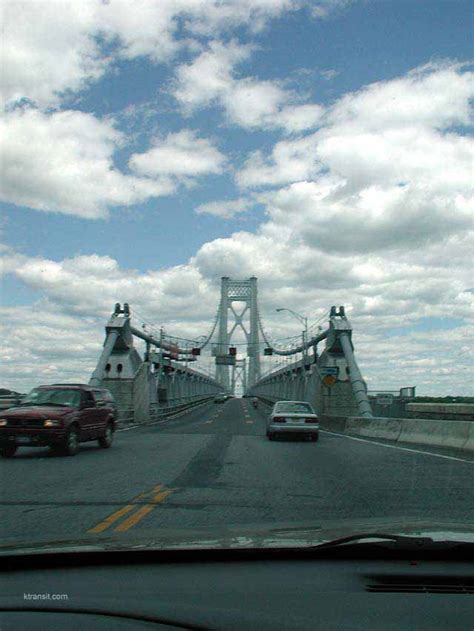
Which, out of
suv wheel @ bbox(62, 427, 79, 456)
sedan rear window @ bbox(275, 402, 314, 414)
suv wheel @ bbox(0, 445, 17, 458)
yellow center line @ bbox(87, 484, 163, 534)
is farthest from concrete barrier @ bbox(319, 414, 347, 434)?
yellow center line @ bbox(87, 484, 163, 534)

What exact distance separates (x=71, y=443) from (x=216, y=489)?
718 centimetres

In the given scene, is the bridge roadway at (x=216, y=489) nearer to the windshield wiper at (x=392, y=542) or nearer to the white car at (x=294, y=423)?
the windshield wiper at (x=392, y=542)

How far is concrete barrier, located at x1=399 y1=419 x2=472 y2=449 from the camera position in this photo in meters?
18.6

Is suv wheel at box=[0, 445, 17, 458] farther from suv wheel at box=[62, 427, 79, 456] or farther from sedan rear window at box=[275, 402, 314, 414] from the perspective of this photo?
sedan rear window at box=[275, 402, 314, 414]

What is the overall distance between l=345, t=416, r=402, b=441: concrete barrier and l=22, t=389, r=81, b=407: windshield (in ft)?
38.9

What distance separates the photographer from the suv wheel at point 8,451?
1642 cm

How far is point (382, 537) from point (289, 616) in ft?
3.89

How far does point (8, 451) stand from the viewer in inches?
653

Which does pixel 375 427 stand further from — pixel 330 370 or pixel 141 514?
pixel 141 514

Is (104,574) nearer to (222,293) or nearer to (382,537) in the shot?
(382,537)

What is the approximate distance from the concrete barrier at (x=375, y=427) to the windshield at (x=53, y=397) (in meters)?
11.8

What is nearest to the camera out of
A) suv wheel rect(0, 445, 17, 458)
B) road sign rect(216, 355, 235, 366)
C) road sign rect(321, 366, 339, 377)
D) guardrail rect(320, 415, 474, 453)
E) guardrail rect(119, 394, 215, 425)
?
suv wheel rect(0, 445, 17, 458)

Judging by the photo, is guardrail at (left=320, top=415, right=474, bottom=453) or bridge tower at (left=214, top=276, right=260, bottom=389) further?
bridge tower at (left=214, top=276, right=260, bottom=389)

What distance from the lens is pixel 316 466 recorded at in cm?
1427
